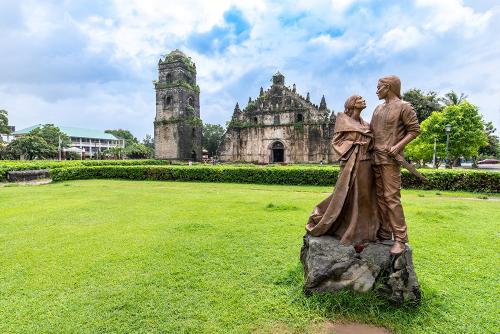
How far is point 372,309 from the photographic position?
3.02 m

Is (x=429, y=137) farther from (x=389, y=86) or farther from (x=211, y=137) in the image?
(x=211, y=137)

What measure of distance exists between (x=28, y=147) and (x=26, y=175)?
2533 cm

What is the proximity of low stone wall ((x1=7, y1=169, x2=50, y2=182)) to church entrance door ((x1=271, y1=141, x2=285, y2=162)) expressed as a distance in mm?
21738

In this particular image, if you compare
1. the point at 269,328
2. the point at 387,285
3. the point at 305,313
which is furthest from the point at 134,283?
the point at 387,285

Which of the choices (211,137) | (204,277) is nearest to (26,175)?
(204,277)

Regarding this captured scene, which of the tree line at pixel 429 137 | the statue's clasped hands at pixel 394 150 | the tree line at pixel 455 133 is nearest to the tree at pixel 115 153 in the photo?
the tree line at pixel 429 137

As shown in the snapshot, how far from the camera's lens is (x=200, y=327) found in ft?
9.25

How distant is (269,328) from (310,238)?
117 cm

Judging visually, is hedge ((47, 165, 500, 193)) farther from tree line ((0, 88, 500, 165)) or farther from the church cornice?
the church cornice

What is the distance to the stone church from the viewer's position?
3069 cm

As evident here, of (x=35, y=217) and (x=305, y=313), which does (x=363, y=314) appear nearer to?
(x=305, y=313)

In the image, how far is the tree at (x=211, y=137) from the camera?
52.4 meters

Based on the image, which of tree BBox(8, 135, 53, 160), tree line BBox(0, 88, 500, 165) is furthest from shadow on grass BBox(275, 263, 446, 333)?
tree BBox(8, 135, 53, 160)

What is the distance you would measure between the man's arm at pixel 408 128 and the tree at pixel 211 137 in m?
48.4
